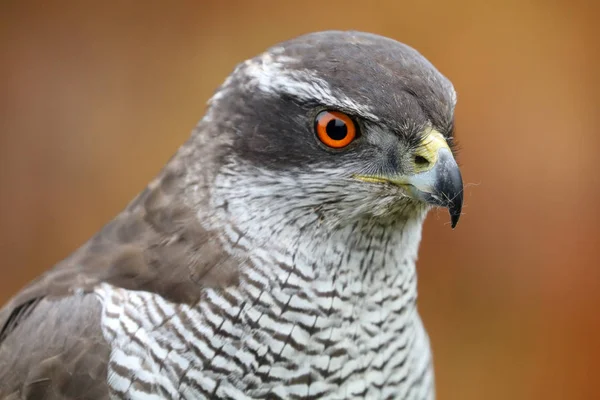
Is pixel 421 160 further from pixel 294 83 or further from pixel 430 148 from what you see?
pixel 294 83

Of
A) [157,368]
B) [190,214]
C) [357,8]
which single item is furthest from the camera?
[357,8]

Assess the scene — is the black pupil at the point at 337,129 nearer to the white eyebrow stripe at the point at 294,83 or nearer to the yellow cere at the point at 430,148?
the white eyebrow stripe at the point at 294,83

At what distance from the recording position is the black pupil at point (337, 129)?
1970mm

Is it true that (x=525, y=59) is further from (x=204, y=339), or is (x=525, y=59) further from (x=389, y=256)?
(x=204, y=339)

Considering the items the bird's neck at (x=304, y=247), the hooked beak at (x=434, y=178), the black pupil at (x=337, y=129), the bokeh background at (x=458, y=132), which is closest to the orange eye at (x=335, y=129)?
the black pupil at (x=337, y=129)

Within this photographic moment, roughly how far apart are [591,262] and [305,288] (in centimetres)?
283

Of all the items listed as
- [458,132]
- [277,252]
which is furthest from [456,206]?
[458,132]

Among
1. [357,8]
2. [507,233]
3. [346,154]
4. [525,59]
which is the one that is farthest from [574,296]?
[346,154]

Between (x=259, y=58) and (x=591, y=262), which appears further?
(x=591, y=262)

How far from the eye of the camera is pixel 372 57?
2006 mm

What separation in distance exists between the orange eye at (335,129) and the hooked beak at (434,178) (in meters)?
0.11

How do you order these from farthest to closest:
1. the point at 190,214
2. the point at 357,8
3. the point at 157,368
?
the point at 357,8
the point at 190,214
the point at 157,368

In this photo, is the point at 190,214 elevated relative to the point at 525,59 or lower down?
lower down

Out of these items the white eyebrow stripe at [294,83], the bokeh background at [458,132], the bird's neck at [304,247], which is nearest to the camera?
the white eyebrow stripe at [294,83]
